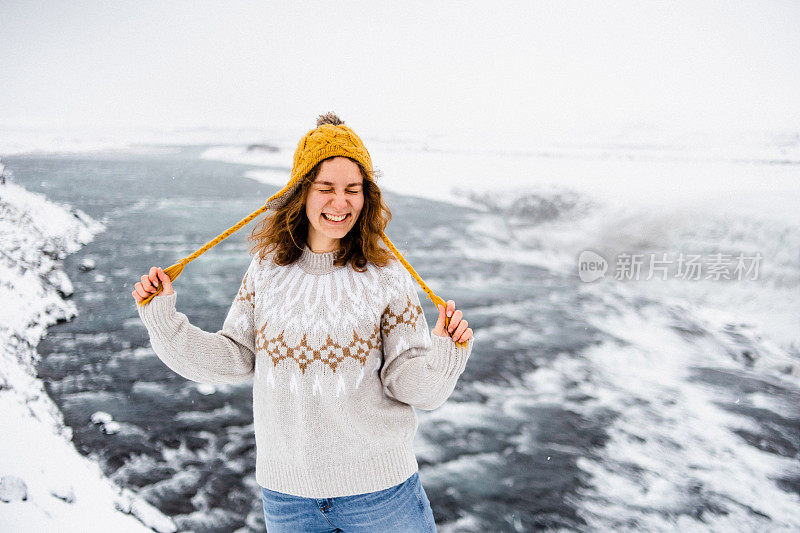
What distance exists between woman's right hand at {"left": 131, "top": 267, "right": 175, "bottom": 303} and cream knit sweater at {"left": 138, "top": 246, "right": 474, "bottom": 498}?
1 centimetres

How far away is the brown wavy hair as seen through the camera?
788 mm

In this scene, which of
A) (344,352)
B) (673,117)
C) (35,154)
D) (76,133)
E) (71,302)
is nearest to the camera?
(344,352)

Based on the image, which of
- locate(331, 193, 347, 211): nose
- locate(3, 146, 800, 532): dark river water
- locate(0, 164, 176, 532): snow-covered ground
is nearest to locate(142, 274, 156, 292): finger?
locate(331, 193, 347, 211): nose

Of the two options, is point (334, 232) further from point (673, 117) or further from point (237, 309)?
point (673, 117)

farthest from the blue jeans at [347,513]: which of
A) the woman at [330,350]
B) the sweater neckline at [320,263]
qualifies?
the sweater neckline at [320,263]

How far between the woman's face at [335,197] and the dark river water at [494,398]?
0.76 metres

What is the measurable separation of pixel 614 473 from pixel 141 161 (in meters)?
2.89

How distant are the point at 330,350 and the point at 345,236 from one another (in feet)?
0.67

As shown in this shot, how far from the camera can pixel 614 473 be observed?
1646mm

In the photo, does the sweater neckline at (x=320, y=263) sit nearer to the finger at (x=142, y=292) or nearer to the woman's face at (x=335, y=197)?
the woman's face at (x=335, y=197)

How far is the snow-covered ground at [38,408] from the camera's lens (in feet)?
4.03

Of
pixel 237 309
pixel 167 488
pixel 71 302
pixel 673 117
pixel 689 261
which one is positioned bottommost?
pixel 167 488

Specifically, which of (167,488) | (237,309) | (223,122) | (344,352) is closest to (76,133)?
(223,122)

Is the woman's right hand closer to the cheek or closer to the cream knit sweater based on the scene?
the cream knit sweater
